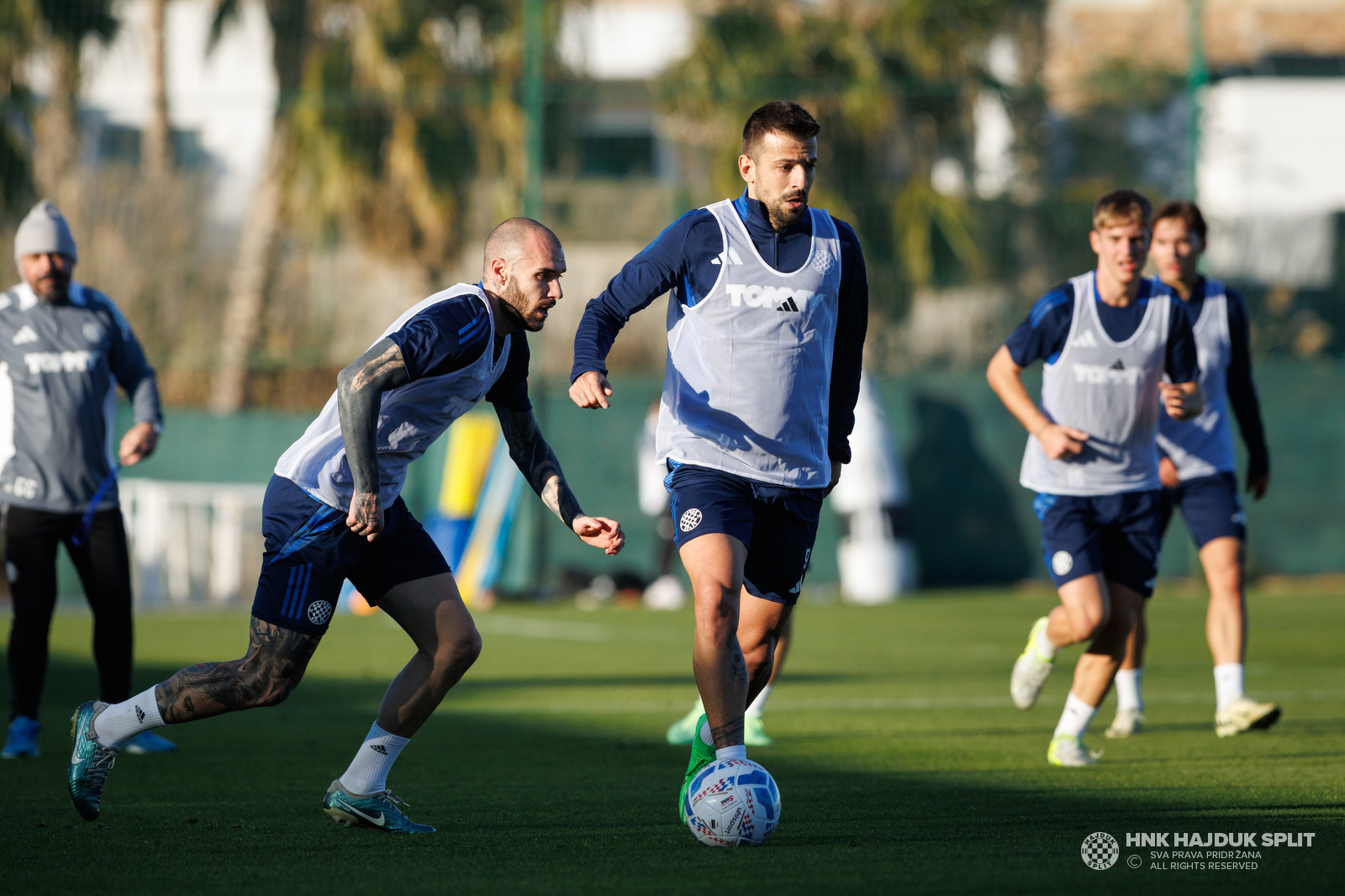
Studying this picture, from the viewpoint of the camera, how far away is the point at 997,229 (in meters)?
18.8

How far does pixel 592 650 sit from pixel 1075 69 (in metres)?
32.8

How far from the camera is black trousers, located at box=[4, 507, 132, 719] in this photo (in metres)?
7.36

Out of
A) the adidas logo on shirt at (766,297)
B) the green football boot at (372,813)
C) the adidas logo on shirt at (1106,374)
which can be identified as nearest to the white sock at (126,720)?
the green football boot at (372,813)

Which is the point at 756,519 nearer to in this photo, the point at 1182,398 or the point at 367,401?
the point at 367,401

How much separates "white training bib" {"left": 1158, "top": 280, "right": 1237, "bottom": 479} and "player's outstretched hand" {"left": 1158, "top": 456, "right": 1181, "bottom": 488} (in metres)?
0.05

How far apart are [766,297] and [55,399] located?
3.86m

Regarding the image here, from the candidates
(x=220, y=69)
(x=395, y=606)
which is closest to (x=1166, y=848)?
(x=395, y=606)

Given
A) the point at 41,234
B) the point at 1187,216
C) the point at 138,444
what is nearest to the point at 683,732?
the point at 138,444

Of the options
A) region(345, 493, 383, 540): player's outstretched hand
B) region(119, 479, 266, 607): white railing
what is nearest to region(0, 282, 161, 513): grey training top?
region(345, 493, 383, 540): player's outstretched hand

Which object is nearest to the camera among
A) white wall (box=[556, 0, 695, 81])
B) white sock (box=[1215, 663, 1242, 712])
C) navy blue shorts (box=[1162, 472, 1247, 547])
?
white sock (box=[1215, 663, 1242, 712])

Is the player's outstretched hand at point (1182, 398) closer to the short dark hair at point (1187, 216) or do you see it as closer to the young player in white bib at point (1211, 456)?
the young player in white bib at point (1211, 456)

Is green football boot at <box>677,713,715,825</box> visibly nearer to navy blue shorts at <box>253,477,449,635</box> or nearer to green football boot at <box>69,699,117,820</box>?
navy blue shorts at <box>253,477,449,635</box>

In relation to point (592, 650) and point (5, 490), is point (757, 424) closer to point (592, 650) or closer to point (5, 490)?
point (5, 490)

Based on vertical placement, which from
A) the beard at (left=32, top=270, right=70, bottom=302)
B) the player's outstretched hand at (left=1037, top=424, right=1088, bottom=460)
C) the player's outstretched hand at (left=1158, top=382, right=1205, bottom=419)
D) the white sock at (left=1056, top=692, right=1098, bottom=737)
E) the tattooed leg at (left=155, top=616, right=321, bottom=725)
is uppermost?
the beard at (left=32, top=270, right=70, bottom=302)
